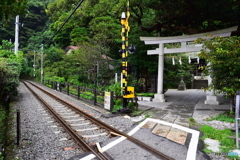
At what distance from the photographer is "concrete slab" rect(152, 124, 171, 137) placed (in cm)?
604

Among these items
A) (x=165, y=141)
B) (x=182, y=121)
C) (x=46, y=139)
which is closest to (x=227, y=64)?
(x=182, y=121)

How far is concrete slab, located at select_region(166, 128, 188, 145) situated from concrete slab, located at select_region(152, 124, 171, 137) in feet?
0.49

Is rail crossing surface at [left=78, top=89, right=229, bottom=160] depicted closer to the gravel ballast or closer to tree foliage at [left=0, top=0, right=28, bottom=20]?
the gravel ballast

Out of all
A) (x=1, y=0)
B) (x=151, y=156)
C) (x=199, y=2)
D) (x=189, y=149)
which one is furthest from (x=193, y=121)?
(x=1, y=0)

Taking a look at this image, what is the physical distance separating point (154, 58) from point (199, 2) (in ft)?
20.2

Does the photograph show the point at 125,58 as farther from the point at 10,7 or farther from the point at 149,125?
A: the point at 10,7

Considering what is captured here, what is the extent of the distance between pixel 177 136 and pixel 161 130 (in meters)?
0.73

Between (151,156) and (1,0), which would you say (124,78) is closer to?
(151,156)

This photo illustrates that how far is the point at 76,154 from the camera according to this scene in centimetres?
458

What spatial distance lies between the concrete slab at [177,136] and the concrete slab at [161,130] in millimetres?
151

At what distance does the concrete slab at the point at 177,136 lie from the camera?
5.38m

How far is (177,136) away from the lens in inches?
225

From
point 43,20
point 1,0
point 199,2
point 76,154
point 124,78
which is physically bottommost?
point 76,154

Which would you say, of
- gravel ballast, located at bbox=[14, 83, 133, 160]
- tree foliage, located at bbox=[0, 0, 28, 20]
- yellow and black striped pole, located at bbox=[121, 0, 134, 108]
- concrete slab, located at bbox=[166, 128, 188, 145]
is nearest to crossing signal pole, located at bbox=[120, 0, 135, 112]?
yellow and black striped pole, located at bbox=[121, 0, 134, 108]
